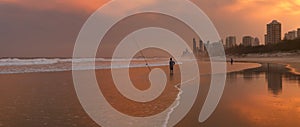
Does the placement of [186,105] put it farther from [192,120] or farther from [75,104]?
[75,104]

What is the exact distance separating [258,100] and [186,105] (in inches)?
109

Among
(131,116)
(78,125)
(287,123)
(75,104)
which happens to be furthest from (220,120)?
(75,104)

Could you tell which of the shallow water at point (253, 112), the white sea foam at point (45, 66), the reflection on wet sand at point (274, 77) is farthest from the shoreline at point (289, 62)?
the white sea foam at point (45, 66)

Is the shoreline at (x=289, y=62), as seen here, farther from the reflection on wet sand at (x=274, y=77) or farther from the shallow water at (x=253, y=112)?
the shallow water at (x=253, y=112)

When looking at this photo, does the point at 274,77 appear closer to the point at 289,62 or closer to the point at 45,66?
the point at 45,66

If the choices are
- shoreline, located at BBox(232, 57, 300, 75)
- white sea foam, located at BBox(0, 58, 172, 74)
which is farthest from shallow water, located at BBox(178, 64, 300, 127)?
white sea foam, located at BBox(0, 58, 172, 74)

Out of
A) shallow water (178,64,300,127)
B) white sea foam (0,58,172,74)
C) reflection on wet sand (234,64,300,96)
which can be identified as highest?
white sea foam (0,58,172,74)

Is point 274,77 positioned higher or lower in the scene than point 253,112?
higher

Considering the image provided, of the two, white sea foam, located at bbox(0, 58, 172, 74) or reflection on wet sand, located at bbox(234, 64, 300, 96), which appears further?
white sea foam, located at bbox(0, 58, 172, 74)

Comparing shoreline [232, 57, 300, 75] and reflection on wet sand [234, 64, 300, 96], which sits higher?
shoreline [232, 57, 300, 75]

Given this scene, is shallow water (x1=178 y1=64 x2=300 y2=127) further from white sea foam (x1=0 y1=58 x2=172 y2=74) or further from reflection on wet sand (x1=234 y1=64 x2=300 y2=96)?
white sea foam (x1=0 y1=58 x2=172 y2=74)

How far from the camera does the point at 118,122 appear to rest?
800 cm

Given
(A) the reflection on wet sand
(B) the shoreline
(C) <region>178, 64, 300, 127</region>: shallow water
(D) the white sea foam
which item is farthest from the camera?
(D) the white sea foam

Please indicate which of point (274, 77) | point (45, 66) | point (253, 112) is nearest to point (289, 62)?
point (274, 77)
